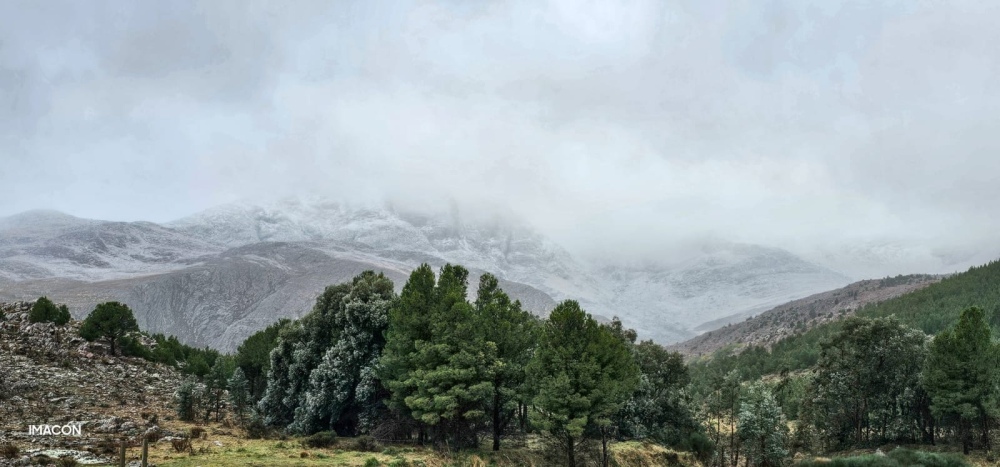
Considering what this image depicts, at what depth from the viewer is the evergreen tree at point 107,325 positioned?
64.2 meters

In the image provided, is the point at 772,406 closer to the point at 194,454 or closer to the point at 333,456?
the point at 333,456

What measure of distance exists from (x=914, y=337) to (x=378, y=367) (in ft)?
170

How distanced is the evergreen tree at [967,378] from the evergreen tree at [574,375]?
29342 millimetres

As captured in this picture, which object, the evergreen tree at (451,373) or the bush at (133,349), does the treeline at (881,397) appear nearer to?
the evergreen tree at (451,373)

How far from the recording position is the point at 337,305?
49531mm

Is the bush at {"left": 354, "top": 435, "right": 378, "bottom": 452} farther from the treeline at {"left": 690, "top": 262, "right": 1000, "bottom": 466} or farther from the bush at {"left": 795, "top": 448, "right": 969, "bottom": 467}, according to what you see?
the treeline at {"left": 690, "top": 262, "right": 1000, "bottom": 466}

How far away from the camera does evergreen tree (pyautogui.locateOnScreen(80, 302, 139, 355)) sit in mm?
64250

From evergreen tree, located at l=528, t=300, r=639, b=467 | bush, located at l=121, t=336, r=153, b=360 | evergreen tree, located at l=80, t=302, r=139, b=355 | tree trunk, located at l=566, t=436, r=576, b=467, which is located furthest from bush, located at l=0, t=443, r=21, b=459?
bush, located at l=121, t=336, r=153, b=360

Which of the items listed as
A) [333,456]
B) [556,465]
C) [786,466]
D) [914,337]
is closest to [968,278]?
[914,337]

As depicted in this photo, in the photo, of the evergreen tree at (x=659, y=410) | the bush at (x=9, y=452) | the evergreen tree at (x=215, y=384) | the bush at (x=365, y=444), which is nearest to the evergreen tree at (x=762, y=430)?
the evergreen tree at (x=659, y=410)

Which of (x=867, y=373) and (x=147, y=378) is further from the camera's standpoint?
(x=147, y=378)

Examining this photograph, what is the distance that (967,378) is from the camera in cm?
4700

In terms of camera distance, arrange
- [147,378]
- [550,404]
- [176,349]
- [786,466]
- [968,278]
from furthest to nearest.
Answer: [968,278]
[176,349]
[147,378]
[786,466]
[550,404]

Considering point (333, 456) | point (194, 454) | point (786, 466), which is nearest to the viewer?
point (194, 454)
